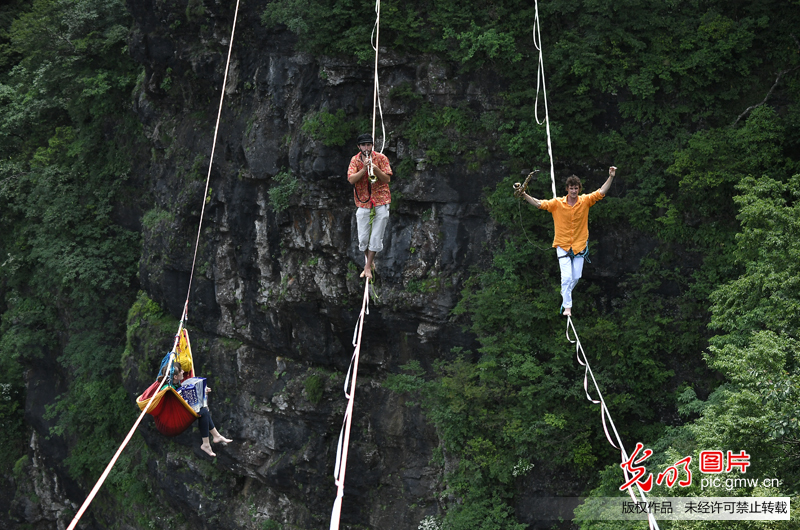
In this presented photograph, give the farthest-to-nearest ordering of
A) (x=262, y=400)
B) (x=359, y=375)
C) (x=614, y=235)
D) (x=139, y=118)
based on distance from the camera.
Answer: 1. (x=139, y=118)
2. (x=262, y=400)
3. (x=359, y=375)
4. (x=614, y=235)

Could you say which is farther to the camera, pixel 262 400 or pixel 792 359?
pixel 262 400

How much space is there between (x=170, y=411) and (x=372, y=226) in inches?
134

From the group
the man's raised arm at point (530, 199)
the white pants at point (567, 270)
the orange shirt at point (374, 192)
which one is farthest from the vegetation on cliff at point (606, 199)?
the orange shirt at point (374, 192)

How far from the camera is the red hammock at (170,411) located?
814 centimetres

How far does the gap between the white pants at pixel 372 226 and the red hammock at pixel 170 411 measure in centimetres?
297

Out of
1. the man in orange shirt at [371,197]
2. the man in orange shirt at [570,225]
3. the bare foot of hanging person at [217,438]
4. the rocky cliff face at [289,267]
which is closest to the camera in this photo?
the man in orange shirt at [371,197]

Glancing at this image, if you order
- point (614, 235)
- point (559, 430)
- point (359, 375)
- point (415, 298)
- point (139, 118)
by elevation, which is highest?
point (139, 118)

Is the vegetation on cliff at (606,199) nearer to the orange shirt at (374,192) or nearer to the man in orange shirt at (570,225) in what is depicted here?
the man in orange shirt at (570,225)

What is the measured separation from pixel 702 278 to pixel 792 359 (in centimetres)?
445

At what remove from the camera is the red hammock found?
8.14 meters

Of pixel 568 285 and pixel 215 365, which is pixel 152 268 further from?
pixel 568 285

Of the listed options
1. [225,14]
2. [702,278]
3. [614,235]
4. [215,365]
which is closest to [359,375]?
[215,365]

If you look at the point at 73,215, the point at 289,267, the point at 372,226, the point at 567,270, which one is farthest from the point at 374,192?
the point at 73,215

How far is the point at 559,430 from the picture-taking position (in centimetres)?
1173
